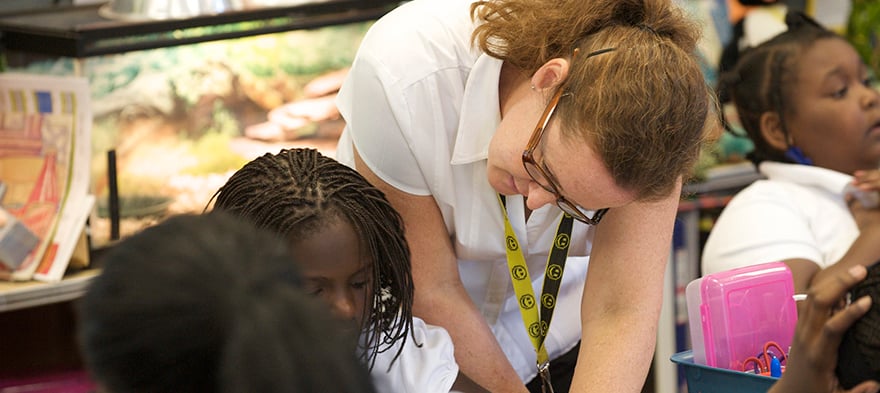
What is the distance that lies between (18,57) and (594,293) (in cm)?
154

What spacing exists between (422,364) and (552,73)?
0.44m

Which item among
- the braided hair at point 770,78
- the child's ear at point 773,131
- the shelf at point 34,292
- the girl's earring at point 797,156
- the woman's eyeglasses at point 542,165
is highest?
the woman's eyeglasses at point 542,165

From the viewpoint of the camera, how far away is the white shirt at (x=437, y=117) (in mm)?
1481

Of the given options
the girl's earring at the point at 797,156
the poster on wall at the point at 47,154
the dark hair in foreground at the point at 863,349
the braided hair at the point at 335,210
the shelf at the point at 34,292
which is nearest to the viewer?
the dark hair in foreground at the point at 863,349

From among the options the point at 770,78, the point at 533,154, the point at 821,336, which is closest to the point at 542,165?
the point at 533,154

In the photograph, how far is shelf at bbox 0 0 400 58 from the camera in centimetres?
227

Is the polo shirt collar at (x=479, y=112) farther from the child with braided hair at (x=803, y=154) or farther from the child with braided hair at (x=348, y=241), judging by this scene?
the child with braided hair at (x=803, y=154)

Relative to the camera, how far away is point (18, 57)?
2.45 meters

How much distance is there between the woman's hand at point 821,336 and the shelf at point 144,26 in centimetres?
146

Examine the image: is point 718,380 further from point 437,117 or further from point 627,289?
point 437,117

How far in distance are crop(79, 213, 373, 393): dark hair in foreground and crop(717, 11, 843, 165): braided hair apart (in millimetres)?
1959

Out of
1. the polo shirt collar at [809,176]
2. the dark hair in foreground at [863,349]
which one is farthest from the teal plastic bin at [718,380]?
the polo shirt collar at [809,176]

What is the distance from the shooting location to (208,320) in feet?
2.06

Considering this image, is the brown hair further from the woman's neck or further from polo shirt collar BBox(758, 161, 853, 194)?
polo shirt collar BBox(758, 161, 853, 194)
